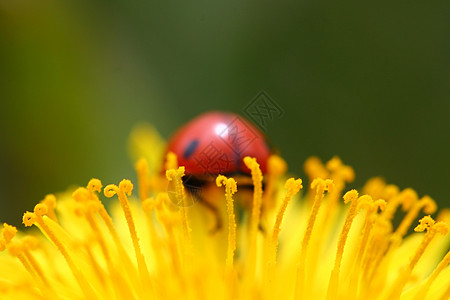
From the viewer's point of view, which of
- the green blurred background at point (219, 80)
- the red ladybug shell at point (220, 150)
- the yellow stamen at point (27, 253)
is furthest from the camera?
the green blurred background at point (219, 80)

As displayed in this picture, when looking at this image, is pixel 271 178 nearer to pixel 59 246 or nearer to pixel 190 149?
pixel 190 149

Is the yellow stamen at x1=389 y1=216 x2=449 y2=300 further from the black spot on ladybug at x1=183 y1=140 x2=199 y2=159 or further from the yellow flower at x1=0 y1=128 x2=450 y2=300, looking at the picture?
the black spot on ladybug at x1=183 y1=140 x2=199 y2=159

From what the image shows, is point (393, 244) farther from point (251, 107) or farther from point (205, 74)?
point (205, 74)

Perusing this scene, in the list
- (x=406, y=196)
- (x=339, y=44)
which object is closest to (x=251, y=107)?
(x=406, y=196)

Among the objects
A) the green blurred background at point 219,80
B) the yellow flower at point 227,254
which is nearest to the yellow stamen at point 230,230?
the yellow flower at point 227,254

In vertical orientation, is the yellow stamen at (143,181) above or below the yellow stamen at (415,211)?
above

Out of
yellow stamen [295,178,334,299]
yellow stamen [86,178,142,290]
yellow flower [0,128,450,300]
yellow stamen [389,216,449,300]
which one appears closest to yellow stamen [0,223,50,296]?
yellow flower [0,128,450,300]

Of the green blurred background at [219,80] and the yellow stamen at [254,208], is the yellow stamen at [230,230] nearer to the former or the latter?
the yellow stamen at [254,208]

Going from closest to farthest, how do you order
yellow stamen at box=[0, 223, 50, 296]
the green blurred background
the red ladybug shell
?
yellow stamen at box=[0, 223, 50, 296] < the red ladybug shell < the green blurred background

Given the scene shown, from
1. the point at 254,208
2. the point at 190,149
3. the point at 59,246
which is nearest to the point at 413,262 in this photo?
the point at 254,208

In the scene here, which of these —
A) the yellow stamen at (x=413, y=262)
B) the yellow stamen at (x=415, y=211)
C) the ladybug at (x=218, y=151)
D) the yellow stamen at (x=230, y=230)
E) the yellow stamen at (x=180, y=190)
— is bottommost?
the yellow stamen at (x=413, y=262)
